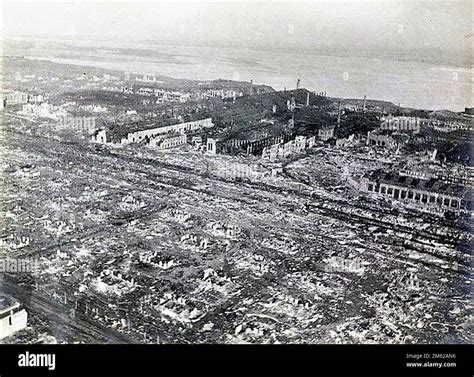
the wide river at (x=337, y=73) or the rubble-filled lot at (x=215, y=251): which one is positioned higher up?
the wide river at (x=337, y=73)

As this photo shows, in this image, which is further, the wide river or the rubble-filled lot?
the wide river

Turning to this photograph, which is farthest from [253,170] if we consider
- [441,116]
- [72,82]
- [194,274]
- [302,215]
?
[72,82]

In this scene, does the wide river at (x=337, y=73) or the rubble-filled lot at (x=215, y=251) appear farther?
the wide river at (x=337, y=73)

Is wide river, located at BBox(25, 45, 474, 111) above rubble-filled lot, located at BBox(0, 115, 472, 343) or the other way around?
above

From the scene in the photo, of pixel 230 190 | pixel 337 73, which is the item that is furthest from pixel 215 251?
pixel 337 73
